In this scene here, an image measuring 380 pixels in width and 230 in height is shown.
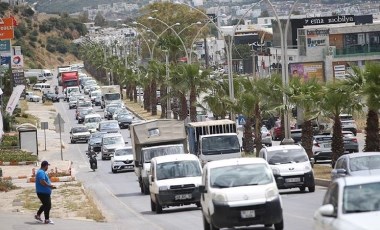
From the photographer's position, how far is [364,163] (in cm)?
2961

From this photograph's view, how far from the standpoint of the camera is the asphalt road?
27.9 m

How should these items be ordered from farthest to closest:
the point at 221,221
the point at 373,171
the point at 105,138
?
1. the point at 105,138
2. the point at 373,171
3. the point at 221,221

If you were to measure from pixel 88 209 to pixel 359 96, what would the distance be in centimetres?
1354

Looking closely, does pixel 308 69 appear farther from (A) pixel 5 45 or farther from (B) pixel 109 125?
(A) pixel 5 45

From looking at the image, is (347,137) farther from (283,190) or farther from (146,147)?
(283,190)

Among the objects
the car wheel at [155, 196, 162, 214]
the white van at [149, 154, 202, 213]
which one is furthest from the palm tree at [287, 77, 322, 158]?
the car wheel at [155, 196, 162, 214]

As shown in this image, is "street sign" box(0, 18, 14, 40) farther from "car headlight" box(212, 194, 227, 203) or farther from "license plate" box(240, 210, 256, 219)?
"license plate" box(240, 210, 256, 219)

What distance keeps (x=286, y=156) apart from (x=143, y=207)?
472cm

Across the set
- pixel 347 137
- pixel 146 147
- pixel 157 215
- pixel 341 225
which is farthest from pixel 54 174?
pixel 341 225

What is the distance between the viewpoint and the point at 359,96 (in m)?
43.8

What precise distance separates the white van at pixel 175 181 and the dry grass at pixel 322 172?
8.35 meters

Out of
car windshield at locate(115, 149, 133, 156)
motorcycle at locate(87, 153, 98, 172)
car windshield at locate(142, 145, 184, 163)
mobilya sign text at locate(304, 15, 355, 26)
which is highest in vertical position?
mobilya sign text at locate(304, 15, 355, 26)

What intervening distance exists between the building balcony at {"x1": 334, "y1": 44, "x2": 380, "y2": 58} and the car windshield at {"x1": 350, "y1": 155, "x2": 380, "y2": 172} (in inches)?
2929

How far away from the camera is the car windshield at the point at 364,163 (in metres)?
29.3
